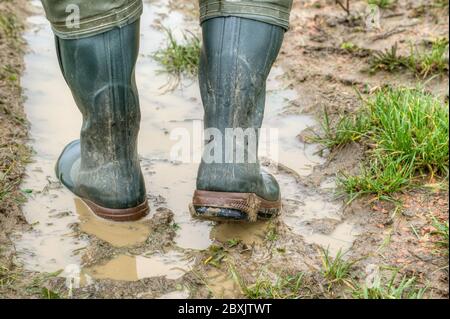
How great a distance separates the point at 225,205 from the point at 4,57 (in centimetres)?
201

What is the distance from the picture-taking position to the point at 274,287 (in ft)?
7.45

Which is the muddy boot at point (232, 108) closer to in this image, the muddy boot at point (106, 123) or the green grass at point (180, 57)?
the muddy boot at point (106, 123)

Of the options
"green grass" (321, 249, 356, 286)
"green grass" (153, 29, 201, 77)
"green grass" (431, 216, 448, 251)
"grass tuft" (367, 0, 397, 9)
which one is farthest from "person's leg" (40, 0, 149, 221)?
"grass tuft" (367, 0, 397, 9)

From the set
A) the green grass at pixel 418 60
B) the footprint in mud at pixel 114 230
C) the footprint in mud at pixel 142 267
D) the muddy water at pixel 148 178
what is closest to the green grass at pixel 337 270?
the muddy water at pixel 148 178

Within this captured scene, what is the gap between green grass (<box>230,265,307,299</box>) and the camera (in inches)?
88.6

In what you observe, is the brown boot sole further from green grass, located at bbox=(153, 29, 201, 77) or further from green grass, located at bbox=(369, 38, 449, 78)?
green grass, located at bbox=(369, 38, 449, 78)

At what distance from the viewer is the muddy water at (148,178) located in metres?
2.49

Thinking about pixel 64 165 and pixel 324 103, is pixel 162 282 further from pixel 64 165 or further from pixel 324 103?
pixel 324 103

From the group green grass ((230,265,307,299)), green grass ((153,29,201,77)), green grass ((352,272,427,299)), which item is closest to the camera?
green grass ((352,272,427,299))

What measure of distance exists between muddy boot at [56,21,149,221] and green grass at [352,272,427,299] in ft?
3.03

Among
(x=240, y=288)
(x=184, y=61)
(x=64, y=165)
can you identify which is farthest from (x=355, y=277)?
(x=184, y=61)

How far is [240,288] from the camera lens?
7.55 ft

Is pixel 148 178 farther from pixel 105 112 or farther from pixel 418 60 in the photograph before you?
pixel 418 60

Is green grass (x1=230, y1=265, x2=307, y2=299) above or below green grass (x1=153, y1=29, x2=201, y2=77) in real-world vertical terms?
below
